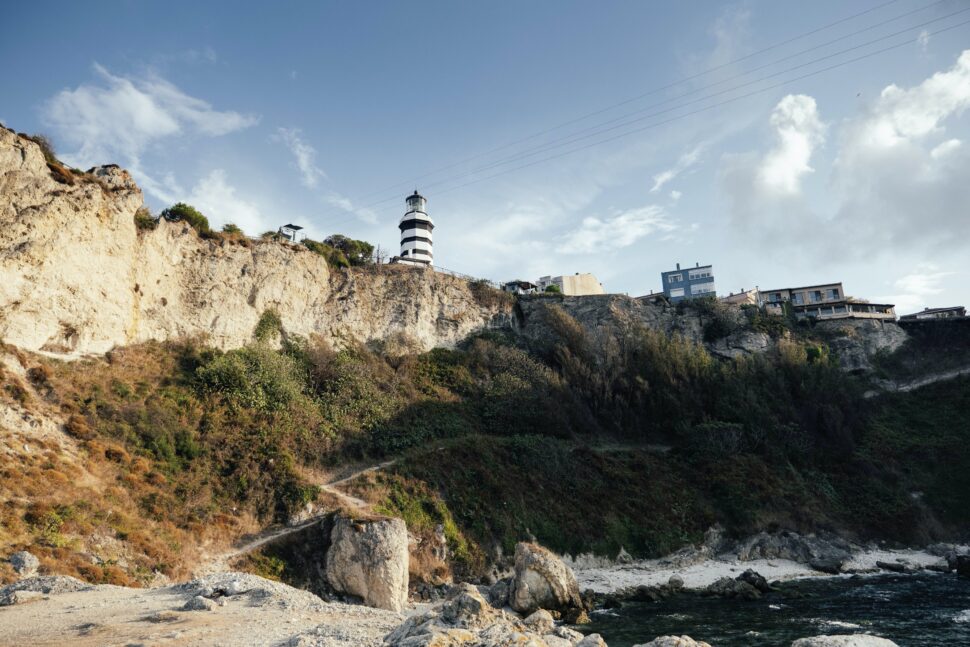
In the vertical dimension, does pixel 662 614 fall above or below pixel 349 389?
below

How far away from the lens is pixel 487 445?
32.9 m

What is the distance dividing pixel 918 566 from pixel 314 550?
30.6 m

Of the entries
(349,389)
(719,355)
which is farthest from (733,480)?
(349,389)

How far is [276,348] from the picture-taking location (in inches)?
1407

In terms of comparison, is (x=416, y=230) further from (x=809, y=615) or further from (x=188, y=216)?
(x=809, y=615)

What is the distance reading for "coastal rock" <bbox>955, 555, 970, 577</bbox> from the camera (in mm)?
26256

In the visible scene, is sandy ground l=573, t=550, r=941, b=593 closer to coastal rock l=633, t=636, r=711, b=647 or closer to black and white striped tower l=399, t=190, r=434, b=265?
coastal rock l=633, t=636, r=711, b=647

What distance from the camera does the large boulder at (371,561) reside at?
2012 centimetres

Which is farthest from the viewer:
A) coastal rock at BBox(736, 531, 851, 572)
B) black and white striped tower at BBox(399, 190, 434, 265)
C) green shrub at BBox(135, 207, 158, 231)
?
black and white striped tower at BBox(399, 190, 434, 265)

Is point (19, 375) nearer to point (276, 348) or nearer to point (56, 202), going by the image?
point (56, 202)

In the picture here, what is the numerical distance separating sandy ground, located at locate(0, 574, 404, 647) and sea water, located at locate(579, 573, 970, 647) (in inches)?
369

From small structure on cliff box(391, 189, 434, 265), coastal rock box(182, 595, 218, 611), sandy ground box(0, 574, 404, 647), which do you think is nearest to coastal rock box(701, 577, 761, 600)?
sandy ground box(0, 574, 404, 647)

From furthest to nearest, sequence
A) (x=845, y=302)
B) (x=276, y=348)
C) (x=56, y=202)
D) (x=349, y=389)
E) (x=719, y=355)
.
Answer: (x=845, y=302) < (x=719, y=355) < (x=276, y=348) < (x=349, y=389) < (x=56, y=202)

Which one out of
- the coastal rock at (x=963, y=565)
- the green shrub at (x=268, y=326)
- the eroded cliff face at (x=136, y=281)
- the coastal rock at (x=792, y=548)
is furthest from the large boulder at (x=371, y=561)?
the coastal rock at (x=963, y=565)
